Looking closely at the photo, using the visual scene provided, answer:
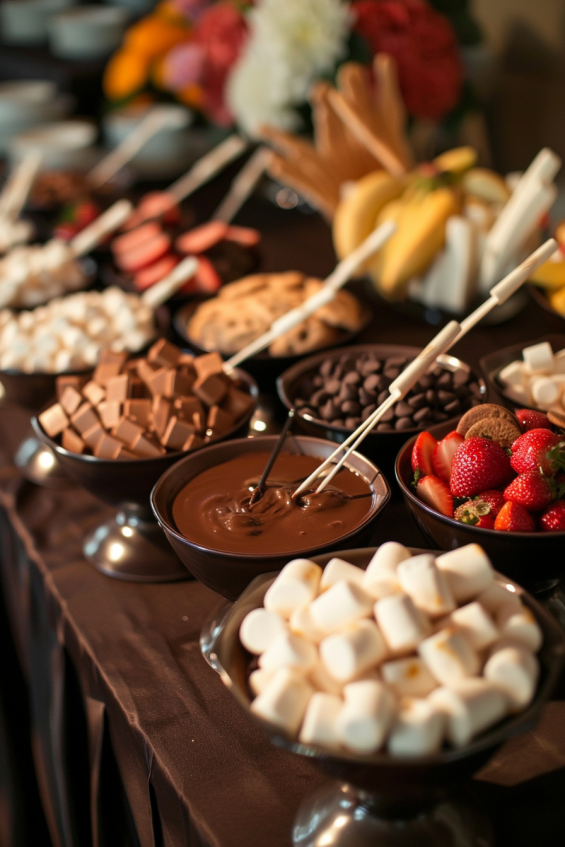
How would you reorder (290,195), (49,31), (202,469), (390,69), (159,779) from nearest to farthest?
(159,779) → (202,469) → (390,69) → (290,195) → (49,31)

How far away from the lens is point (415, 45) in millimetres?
1717

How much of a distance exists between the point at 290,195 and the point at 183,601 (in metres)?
1.48

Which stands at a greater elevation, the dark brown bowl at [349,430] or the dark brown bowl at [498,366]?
the dark brown bowl at [498,366]

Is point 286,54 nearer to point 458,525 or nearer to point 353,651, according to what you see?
point 458,525

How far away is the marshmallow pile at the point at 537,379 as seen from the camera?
0.87 m

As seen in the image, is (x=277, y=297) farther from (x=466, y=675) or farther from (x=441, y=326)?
(x=466, y=675)

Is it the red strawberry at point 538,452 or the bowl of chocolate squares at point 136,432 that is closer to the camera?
the red strawberry at point 538,452

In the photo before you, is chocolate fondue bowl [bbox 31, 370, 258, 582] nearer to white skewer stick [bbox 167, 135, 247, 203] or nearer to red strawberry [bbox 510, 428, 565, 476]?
red strawberry [bbox 510, 428, 565, 476]

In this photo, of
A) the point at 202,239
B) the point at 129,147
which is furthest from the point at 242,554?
the point at 129,147

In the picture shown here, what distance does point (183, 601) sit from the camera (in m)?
0.87

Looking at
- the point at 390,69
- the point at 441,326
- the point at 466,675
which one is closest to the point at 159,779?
the point at 466,675

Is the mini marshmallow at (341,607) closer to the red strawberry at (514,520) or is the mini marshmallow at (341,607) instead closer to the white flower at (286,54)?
the red strawberry at (514,520)

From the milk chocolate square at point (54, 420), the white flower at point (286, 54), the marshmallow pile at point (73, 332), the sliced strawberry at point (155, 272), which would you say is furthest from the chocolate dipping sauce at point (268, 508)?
the white flower at point (286, 54)

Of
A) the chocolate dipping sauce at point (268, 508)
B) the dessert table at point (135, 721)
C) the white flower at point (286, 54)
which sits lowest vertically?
the dessert table at point (135, 721)
